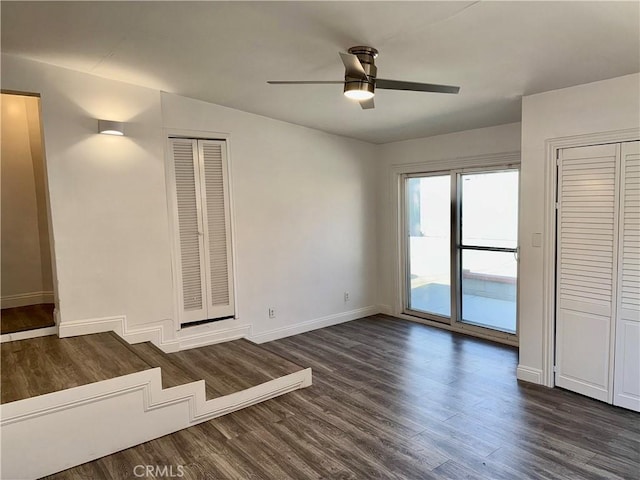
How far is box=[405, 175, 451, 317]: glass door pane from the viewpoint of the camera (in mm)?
5547

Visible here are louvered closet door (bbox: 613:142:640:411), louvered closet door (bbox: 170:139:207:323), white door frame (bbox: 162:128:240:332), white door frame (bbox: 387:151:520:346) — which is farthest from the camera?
white door frame (bbox: 387:151:520:346)

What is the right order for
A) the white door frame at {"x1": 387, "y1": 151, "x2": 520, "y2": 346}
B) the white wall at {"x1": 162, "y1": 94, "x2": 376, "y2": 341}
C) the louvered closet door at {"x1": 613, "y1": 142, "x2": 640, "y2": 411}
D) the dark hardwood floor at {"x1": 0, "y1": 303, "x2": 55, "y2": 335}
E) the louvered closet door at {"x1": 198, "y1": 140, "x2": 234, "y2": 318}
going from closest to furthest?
the louvered closet door at {"x1": 613, "y1": 142, "x2": 640, "y2": 411} < the dark hardwood floor at {"x1": 0, "y1": 303, "x2": 55, "y2": 335} < the louvered closet door at {"x1": 198, "y1": 140, "x2": 234, "y2": 318} < the white wall at {"x1": 162, "y1": 94, "x2": 376, "y2": 341} < the white door frame at {"x1": 387, "y1": 151, "x2": 520, "y2": 346}

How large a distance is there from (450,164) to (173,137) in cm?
330

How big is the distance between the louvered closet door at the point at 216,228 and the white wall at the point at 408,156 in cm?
248

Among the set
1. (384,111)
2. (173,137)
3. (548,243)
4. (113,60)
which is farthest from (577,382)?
(113,60)

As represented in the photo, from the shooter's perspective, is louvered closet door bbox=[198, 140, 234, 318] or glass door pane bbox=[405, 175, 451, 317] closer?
louvered closet door bbox=[198, 140, 234, 318]

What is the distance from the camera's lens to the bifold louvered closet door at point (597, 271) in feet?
10.5

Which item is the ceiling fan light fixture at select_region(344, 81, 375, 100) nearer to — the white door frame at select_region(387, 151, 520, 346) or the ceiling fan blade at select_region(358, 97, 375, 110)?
the ceiling fan blade at select_region(358, 97, 375, 110)

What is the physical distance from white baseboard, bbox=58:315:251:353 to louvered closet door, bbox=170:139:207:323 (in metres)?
0.16

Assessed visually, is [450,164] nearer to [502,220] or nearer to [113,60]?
[502,220]

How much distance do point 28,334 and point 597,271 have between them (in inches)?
193

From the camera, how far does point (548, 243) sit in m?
3.64

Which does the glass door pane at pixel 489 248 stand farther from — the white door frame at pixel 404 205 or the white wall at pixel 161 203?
the white wall at pixel 161 203

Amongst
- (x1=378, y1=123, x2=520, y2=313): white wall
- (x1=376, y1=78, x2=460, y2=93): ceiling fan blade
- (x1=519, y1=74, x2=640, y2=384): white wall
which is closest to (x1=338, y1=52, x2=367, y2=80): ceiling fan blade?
(x1=376, y1=78, x2=460, y2=93): ceiling fan blade
